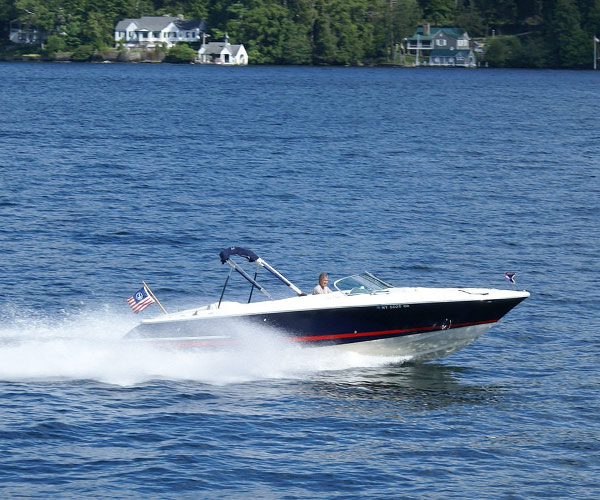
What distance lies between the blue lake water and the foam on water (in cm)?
6

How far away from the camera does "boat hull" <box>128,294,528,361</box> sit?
26.0m

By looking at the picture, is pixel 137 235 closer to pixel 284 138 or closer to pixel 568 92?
pixel 284 138

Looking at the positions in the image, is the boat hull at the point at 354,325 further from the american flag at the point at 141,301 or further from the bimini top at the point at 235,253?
the bimini top at the point at 235,253

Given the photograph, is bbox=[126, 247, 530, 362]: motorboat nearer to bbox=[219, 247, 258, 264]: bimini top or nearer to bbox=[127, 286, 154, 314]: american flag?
bbox=[219, 247, 258, 264]: bimini top

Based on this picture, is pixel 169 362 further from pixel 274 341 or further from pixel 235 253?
pixel 235 253

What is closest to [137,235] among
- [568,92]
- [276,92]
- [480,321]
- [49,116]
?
[480,321]

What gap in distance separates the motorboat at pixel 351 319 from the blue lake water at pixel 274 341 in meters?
0.60

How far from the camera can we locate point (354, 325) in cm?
2623

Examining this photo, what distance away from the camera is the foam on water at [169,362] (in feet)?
86.3

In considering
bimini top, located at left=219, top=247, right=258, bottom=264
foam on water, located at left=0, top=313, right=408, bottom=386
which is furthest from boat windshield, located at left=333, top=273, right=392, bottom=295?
bimini top, located at left=219, top=247, right=258, bottom=264

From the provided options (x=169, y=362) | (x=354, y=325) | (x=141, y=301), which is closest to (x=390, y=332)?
(x=354, y=325)

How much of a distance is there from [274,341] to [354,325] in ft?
6.99

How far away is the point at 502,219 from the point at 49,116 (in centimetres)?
6120

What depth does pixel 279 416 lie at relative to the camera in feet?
78.7
